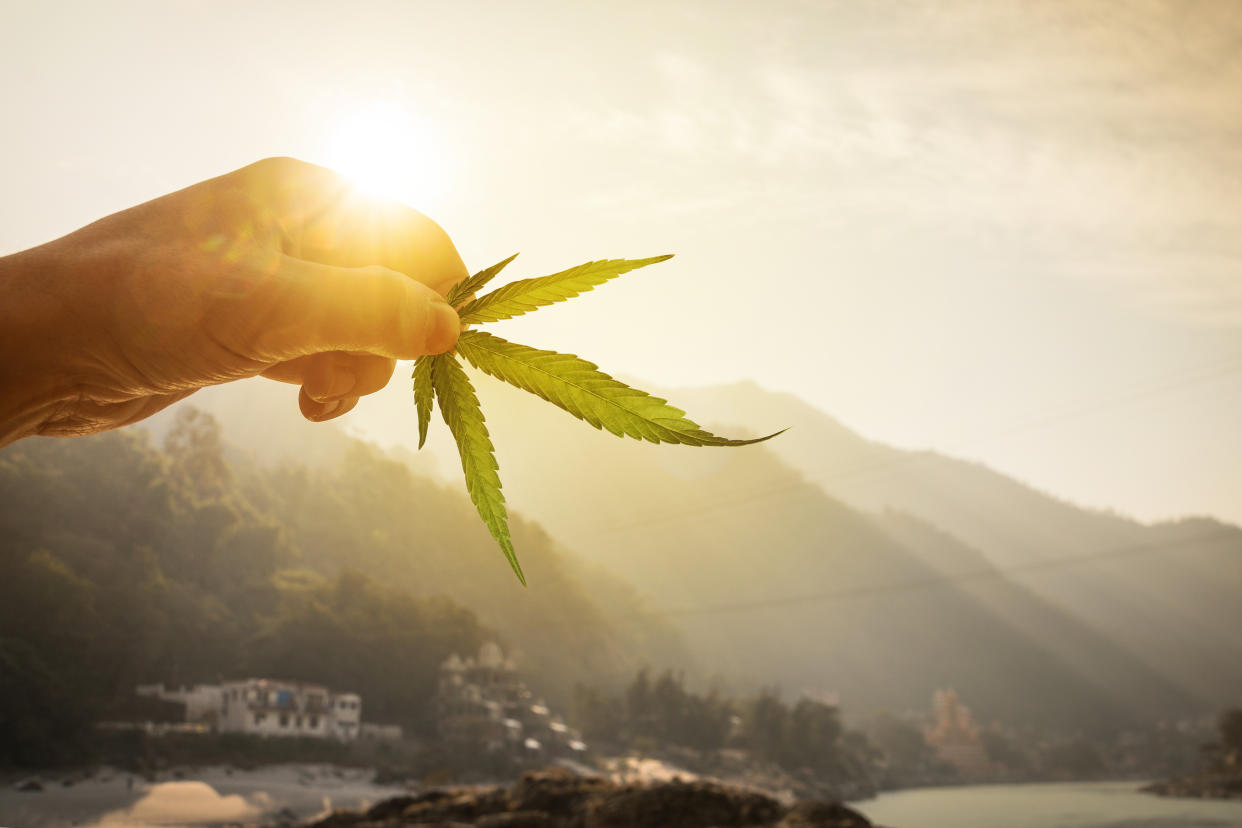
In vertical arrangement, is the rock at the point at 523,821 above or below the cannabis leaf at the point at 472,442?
below

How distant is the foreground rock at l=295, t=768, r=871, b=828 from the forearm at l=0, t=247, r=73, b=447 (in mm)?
3224

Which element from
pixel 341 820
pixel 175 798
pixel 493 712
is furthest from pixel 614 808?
pixel 493 712

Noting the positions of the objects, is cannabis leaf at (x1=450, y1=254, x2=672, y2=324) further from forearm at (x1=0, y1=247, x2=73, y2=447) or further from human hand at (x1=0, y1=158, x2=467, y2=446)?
forearm at (x1=0, y1=247, x2=73, y2=447)

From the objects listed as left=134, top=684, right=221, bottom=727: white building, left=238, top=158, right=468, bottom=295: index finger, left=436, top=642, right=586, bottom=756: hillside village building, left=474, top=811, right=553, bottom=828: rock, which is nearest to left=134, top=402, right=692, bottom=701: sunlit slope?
left=436, top=642, right=586, bottom=756: hillside village building

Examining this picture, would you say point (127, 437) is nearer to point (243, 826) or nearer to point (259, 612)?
point (259, 612)

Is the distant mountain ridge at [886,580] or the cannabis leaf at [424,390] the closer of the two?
the cannabis leaf at [424,390]

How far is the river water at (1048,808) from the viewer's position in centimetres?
1279

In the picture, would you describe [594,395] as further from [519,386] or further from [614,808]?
[614,808]

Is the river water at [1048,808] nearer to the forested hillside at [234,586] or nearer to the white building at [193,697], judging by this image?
the forested hillside at [234,586]

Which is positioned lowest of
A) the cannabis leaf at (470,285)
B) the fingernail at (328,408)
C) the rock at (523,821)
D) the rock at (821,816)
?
the rock at (523,821)

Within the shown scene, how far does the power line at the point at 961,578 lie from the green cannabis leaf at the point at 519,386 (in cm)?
1846

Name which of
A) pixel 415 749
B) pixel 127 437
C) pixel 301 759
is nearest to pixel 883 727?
pixel 415 749

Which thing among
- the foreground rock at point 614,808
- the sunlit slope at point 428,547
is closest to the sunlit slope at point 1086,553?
the sunlit slope at point 428,547

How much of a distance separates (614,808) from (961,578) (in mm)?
19219
